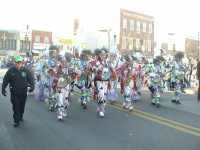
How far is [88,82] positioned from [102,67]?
5.54ft

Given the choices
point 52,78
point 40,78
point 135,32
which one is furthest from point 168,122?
point 135,32

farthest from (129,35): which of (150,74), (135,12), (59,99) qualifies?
(59,99)

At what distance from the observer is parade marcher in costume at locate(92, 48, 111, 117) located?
9.30 meters

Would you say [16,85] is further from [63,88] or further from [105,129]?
[105,129]

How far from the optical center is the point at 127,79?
1041 centimetres

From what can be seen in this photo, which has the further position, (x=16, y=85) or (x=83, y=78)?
(x=83, y=78)

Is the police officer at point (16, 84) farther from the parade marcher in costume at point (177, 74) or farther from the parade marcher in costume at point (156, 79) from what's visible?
the parade marcher in costume at point (177, 74)

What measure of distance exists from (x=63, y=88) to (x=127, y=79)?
2.41 meters

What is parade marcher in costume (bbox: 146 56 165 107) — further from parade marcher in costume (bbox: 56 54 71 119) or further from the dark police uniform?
the dark police uniform

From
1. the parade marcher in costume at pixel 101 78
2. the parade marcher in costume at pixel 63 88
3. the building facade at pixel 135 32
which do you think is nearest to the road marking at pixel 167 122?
the parade marcher in costume at pixel 101 78

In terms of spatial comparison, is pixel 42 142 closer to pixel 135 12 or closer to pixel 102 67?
pixel 102 67

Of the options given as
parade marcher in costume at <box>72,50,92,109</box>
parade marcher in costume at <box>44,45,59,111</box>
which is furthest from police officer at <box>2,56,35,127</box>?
parade marcher in costume at <box>72,50,92,109</box>

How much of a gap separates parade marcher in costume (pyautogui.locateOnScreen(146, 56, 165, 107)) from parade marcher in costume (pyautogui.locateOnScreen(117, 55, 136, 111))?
1.23 meters

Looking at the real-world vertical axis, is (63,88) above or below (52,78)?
below
